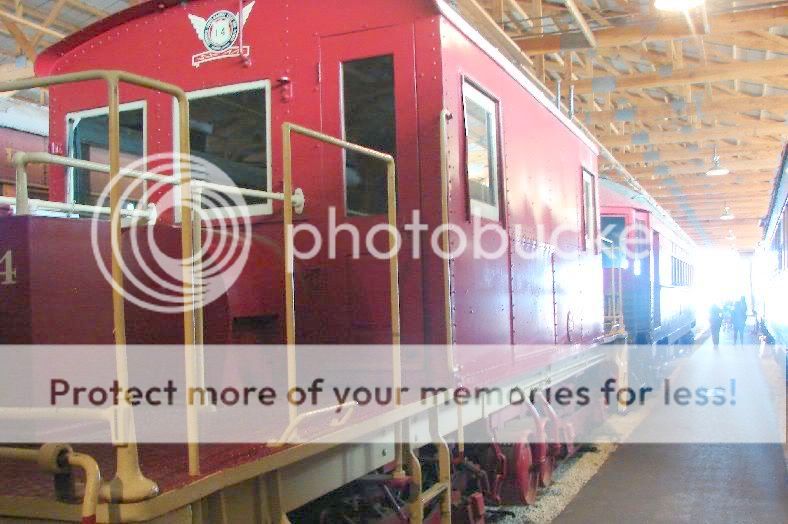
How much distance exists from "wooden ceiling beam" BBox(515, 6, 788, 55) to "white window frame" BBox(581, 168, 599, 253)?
3.63 m

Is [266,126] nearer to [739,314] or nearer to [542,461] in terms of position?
[542,461]

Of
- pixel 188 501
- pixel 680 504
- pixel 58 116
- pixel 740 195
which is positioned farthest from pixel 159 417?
pixel 740 195

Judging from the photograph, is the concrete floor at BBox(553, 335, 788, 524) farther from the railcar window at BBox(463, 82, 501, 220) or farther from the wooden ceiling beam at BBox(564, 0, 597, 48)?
the wooden ceiling beam at BBox(564, 0, 597, 48)

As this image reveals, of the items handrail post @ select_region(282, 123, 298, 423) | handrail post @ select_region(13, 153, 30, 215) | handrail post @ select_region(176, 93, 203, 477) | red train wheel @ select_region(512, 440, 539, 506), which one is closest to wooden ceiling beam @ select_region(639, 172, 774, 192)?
red train wheel @ select_region(512, 440, 539, 506)

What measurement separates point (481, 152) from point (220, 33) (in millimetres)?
1654

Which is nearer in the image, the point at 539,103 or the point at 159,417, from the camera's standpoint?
the point at 159,417

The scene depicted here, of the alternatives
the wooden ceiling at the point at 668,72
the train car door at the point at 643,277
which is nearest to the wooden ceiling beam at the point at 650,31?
the wooden ceiling at the point at 668,72

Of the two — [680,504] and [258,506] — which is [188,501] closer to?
[258,506]

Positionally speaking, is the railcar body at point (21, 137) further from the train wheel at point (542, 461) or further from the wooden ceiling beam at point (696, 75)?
the wooden ceiling beam at point (696, 75)

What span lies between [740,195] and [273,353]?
90.7 feet

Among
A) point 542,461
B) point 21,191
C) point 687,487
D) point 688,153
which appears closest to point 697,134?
point 688,153

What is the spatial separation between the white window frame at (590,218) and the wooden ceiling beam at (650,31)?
3629 millimetres

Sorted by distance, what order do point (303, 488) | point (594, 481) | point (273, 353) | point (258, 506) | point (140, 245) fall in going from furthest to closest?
point (594, 481), point (273, 353), point (140, 245), point (303, 488), point (258, 506)

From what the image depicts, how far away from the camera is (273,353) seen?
3523mm
